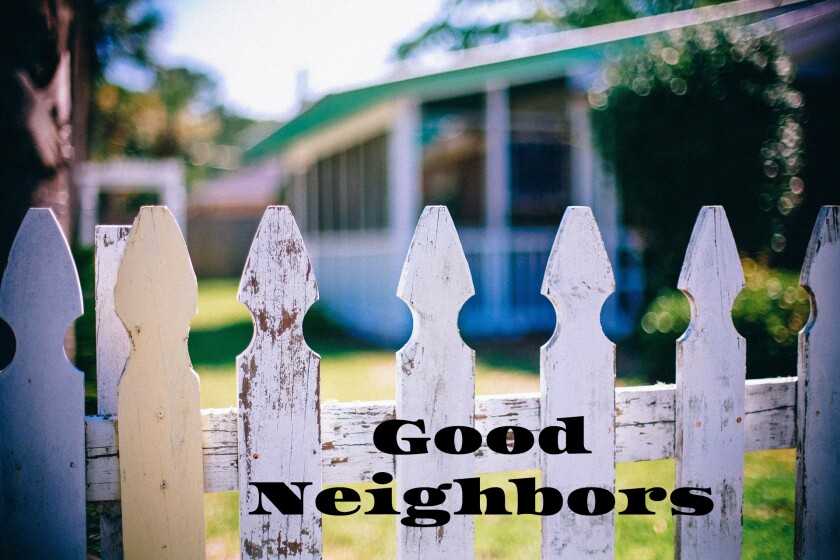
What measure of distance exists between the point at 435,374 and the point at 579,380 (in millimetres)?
393

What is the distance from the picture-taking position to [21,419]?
4.71ft

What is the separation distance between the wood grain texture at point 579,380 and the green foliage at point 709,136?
4.93 m

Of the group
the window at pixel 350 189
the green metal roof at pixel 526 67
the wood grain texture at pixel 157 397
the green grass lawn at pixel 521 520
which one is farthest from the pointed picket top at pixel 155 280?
the window at pixel 350 189

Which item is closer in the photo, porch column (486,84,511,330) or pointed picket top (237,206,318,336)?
pointed picket top (237,206,318,336)

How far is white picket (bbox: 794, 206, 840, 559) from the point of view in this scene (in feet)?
5.87

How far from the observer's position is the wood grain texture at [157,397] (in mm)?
1443

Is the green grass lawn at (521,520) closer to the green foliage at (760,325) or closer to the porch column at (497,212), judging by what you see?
the green foliage at (760,325)

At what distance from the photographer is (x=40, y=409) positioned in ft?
4.71

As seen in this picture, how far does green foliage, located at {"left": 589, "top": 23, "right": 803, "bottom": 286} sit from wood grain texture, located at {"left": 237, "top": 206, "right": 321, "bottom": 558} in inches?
214

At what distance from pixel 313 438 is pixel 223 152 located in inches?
1833

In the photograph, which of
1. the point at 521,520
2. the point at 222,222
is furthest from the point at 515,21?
the point at 521,520

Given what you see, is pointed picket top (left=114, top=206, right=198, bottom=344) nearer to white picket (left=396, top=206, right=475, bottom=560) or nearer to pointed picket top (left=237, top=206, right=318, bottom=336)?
pointed picket top (left=237, top=206, right=318, bottom=336)

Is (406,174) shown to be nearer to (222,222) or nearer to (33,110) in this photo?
(33,110)

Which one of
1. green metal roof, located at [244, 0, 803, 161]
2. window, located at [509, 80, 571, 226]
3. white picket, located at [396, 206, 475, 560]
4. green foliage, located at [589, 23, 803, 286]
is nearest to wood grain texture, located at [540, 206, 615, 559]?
white picket, located at [396, 206, 475, 560]
